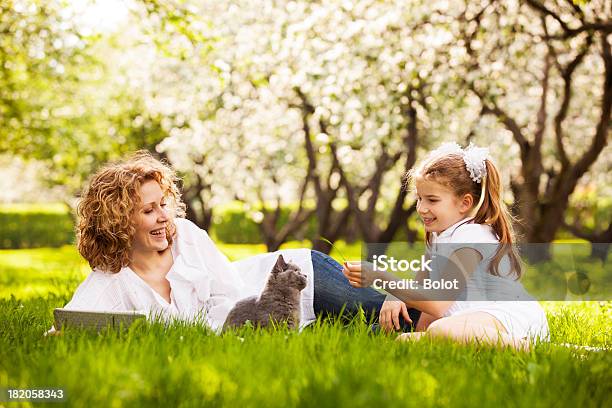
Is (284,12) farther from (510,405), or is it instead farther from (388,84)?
(510,405)

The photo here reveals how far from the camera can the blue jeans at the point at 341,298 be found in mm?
4699

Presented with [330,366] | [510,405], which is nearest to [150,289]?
[330,366]

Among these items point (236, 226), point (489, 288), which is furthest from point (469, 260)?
point (236, 226)

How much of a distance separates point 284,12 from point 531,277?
5452mm

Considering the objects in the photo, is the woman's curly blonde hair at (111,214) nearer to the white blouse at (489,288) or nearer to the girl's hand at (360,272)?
the girl's hand at (360,272)

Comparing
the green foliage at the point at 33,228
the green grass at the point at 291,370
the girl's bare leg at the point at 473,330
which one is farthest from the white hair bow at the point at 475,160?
the green foliage at the point at 33,228

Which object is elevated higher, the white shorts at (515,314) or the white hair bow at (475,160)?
the white hair bow at (475,160)

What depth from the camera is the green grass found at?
2857mm

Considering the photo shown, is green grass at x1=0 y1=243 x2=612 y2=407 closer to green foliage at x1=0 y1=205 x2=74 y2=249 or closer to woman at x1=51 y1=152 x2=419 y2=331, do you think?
woman at x1=51 y1=152 x2=419 y2=331

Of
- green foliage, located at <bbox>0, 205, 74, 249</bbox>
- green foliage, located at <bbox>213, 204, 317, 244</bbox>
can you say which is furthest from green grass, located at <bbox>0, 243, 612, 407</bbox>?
green foliage, located at <bbox>0, 205, 74, 249</bbox>

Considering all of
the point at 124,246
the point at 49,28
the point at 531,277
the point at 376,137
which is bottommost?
the point at 531,277

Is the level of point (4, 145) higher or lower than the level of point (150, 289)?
higher

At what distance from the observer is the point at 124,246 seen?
14.9 feet

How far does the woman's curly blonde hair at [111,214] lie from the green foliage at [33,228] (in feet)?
79.8
